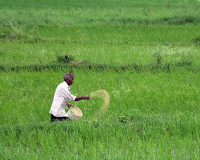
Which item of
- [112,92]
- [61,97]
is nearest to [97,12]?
[112,92]

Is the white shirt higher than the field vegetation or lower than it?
higher

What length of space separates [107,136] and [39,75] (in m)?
4.46

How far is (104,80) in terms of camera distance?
32.8ft

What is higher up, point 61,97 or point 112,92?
point 61,97

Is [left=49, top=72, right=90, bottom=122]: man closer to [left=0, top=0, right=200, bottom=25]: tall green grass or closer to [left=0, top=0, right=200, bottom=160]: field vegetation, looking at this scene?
[left=0, top=0, right=200, bottom=160]: field vegetation

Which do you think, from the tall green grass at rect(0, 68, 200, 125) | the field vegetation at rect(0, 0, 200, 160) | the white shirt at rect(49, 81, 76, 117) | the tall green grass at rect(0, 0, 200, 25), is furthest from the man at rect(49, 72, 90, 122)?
the tall green grass at rect(0, 0, 200, 25)

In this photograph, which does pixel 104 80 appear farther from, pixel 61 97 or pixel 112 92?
pixel 61 97

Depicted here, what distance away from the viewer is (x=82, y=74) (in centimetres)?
1049

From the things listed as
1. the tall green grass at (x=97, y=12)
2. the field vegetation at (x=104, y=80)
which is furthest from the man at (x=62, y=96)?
the tall green grass at (x=97, y=12)

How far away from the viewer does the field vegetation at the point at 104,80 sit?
6273 millimetres

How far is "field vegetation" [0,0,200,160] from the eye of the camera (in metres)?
6.27

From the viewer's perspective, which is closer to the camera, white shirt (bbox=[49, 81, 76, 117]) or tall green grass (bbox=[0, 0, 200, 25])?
white shirt (bbox=[49, 81, 76, 117])

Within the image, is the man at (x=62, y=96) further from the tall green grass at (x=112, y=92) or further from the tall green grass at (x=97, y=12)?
the tall green grass at (x=97, y=12)

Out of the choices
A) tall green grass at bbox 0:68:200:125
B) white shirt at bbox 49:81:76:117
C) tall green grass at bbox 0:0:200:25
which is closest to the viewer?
white shirt at bbox 49:81:76:117
